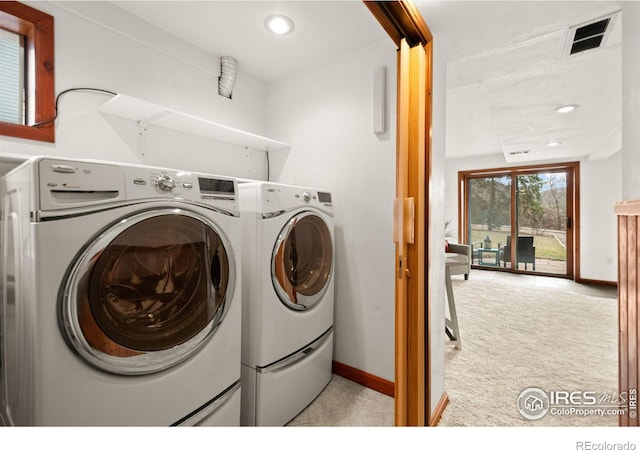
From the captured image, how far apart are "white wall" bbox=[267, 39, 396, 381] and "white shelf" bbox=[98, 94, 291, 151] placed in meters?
0.39

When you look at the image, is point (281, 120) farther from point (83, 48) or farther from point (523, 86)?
point (523, 86)

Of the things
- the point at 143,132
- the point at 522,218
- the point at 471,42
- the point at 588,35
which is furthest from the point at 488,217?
the point at 143,132

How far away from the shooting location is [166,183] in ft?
3.36

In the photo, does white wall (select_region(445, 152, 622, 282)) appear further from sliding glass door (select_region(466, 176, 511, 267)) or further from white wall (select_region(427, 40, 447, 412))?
white wall (select_region(427, 40, 447, 412))

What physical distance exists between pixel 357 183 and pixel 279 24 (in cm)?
109

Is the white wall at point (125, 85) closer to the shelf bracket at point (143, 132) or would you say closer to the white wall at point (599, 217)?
the shelf bracket at point (143, 132)

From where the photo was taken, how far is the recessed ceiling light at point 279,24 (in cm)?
166

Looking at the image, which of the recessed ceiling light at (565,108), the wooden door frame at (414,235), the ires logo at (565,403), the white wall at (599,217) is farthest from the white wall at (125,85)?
the white wall at (599,217)

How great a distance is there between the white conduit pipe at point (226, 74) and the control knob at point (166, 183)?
1.33 metres

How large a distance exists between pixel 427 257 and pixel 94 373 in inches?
52.0

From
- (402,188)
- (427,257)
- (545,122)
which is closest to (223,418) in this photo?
(427,257)

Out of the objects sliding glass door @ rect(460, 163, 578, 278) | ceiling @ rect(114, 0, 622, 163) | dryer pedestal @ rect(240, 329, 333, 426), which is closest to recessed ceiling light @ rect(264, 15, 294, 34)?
ceiling @ rect(114, 0, 622, 163)

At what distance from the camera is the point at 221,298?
3.95 feet

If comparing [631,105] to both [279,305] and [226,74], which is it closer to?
[279,305]
